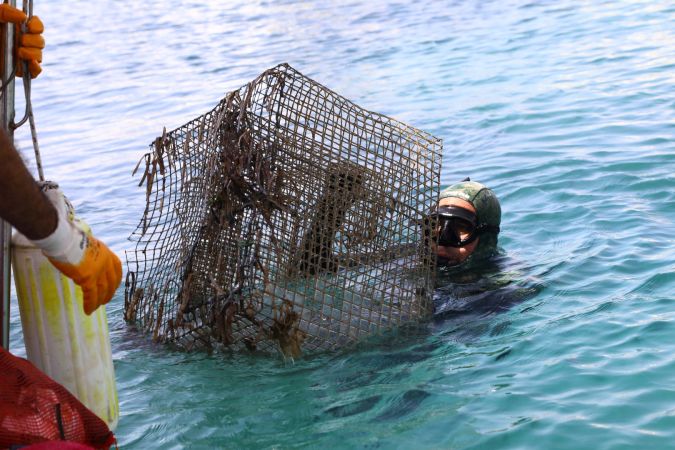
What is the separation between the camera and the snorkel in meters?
5.97

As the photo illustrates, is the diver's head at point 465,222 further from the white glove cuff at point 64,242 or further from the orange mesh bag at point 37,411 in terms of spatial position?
the white glove cuff at point 64,242

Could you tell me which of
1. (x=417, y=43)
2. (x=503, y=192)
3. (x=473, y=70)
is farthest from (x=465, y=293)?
(x=417, y=43)

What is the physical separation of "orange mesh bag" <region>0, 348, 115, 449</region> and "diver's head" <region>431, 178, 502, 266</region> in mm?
2853

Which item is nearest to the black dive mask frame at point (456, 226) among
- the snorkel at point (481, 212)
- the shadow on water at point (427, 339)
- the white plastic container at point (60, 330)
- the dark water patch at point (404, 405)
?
the snorkel at point (481, 212)

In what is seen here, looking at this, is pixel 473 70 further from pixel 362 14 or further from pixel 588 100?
pixel 362 14

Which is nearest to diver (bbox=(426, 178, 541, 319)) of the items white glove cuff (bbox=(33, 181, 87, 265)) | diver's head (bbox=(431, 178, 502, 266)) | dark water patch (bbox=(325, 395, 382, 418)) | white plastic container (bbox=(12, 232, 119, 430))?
diver's head (bbox=(431, 178, 502, 266))

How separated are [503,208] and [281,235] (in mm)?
3349

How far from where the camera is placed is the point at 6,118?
11.8 feet

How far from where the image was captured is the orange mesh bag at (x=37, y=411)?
10.3 ft

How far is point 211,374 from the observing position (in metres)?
5.09

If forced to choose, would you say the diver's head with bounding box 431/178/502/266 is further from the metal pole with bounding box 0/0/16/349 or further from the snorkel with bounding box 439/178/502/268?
the metal pole with bounding box 0/0/16/349

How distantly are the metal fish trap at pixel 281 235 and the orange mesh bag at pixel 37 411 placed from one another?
4.81 feet

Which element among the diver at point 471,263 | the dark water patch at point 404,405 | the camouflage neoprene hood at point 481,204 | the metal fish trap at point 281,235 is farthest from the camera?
the camouflage neoprene hood at point 481,204

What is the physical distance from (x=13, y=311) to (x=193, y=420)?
2.62 meters
